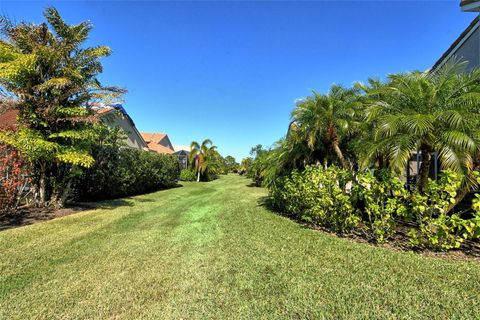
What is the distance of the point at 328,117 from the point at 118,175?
36.7 feet

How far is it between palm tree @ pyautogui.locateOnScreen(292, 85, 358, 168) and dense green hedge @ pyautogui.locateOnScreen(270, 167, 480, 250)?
177 centimetres

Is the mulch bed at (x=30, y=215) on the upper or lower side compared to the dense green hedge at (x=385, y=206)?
lower

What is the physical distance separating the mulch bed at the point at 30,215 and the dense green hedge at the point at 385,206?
8655mm

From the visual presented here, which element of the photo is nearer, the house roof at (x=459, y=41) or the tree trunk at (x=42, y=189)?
the house roof at (x=459, y=41)

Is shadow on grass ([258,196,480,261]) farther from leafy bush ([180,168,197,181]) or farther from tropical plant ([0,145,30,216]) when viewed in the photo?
leafy bush ([180,168,197,181])

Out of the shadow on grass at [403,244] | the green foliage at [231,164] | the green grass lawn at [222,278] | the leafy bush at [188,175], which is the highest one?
the green foliage at [231,164]

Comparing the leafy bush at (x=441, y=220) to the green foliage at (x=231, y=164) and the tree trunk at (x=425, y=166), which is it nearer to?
the tree trunk at (x=425, y=166)

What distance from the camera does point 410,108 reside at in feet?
20.0

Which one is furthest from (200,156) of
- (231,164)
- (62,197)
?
(231,164)

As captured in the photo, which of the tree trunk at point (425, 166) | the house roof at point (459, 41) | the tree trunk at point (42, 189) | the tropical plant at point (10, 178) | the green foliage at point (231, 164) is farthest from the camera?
the green foliage at point (231, 164)

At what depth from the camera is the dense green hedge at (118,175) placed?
12.4 metres

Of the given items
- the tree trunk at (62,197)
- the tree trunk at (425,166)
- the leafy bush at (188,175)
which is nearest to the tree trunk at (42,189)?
the tree trunk at (62,197)

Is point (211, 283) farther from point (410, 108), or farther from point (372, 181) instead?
point (410, 108)

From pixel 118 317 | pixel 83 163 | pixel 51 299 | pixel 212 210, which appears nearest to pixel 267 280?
pixel 118 317
